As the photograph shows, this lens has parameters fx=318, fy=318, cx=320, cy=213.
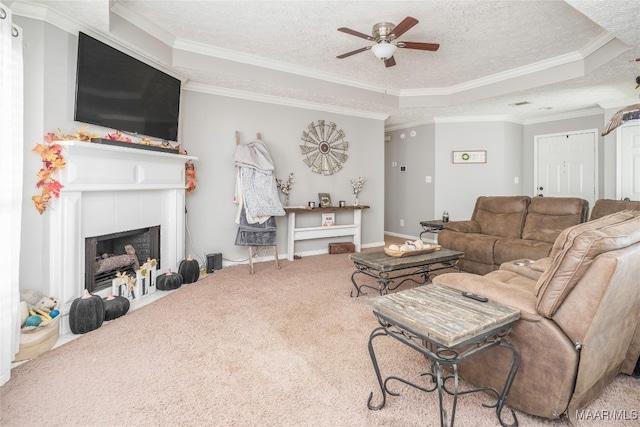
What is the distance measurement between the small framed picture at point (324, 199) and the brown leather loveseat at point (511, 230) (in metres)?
1.74

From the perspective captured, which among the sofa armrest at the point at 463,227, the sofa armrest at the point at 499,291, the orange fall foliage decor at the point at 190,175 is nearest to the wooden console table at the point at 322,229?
the orange fall foliage decor at the point at 190,175

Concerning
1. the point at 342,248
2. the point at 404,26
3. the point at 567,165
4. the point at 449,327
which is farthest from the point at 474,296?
the point at 567,165

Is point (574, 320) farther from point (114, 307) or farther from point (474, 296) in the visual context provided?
point (114, 307)

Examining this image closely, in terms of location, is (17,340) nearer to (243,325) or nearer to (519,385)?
(243,325)

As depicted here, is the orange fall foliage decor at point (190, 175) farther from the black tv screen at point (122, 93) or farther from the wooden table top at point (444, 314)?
the wooden table top at point (444, 314)

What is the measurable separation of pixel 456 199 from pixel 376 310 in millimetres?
5087

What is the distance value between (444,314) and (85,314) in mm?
2424

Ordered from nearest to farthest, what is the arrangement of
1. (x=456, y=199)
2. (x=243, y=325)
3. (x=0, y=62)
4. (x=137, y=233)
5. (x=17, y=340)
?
(x=0, y=62), (x=17, y=340), (x=243, y=325), (x=137, y=233), (x=456, y=199)

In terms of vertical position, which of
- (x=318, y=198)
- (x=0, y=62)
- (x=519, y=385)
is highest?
(x=0, y=62)

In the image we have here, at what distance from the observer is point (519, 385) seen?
1455mm

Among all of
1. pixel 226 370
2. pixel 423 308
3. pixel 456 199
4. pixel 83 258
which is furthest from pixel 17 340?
pixel 456 199

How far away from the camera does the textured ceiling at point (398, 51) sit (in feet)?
8.80

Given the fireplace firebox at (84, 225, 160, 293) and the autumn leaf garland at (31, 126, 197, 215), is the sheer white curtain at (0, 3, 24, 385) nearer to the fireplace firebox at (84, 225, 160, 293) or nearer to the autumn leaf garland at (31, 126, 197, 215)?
the autumn leaf garland at (31, 126, 197, 215)

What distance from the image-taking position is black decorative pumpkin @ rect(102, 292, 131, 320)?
250 cm
